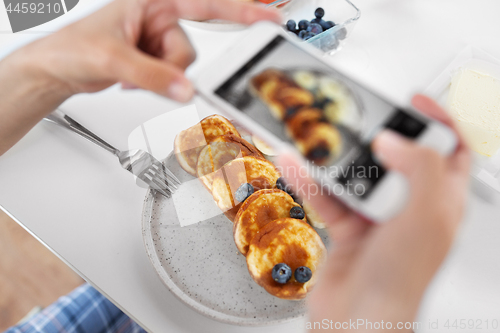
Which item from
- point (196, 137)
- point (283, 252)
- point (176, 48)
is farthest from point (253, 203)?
point (176, 48)

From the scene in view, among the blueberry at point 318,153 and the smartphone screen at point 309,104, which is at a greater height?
the smartphone screen at point 309,104

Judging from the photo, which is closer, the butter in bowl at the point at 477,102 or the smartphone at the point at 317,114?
the smartphone at the point at 317,114

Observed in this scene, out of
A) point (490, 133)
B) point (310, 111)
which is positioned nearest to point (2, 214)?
point (310, 111)

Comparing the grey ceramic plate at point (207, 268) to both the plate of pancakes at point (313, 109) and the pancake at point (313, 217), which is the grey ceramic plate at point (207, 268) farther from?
the plate of pancakes at point (313, 109)

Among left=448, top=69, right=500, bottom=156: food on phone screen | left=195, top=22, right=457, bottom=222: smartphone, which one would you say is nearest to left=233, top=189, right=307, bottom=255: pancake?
left=195, top=22, right=457, bottom=222: smartphone

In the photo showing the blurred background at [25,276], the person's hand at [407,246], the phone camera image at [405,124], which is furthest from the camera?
the blurred background at [25,276]

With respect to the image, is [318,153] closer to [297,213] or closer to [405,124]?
[405,124]

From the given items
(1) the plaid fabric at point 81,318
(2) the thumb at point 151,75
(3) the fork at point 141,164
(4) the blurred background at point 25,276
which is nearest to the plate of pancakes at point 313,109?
(2) the thumb at point 151,75
